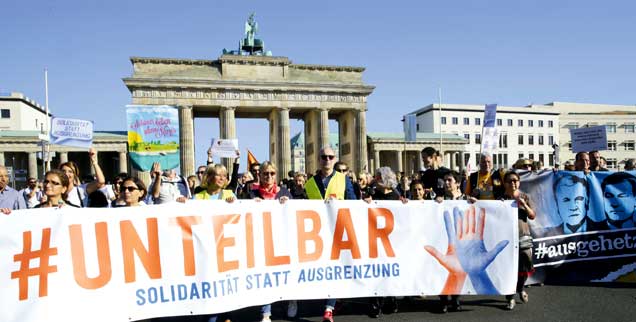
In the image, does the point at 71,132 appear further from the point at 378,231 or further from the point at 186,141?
the point at 186,141

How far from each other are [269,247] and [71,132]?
18.2ft

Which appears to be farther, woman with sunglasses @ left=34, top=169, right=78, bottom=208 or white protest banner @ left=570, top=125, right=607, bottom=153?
white protest banner @ left=570, top=125, right=607, bottom=153

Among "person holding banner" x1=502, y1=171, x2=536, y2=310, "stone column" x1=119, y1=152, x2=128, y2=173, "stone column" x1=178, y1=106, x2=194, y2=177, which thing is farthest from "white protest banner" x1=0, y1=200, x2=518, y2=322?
"stone column" x1=119, y1=152, x2=128, y2=173

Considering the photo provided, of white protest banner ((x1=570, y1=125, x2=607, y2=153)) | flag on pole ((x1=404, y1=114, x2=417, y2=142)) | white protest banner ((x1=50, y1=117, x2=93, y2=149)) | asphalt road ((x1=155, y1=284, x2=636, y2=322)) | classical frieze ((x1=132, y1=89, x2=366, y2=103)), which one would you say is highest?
classical frieze ((x1=132, y1=89, x2=366, y2=103))

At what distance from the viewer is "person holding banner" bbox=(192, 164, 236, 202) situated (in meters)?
5.67

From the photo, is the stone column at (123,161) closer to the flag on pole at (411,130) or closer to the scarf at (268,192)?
the flag on pole at (411,130)

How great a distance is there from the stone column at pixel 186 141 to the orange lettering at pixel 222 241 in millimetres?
40006

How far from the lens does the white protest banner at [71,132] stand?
8.39m

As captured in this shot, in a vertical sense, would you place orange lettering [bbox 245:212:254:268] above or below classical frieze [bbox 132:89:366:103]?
below

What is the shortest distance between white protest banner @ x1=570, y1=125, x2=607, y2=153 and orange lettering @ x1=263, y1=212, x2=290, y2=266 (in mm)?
8328

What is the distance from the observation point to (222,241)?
520 centimetres

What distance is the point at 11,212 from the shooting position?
4.56 meters

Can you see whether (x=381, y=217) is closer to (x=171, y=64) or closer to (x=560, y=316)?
(x=560, y=316)

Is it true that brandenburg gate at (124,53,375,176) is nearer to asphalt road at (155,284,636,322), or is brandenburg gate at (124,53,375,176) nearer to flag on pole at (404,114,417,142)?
flag on pole at (404,114,417,142)
